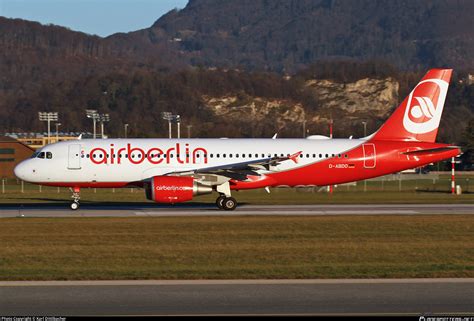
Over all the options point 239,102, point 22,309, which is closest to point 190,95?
point 239,102

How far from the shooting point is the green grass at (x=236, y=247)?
2212 cm

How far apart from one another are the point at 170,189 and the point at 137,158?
3350 mm

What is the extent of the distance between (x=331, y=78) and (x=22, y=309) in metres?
151

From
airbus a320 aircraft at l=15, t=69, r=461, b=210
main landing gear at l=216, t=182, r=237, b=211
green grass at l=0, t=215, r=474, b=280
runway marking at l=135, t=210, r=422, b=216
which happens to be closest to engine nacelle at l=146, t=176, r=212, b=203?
airbus a320 aircraft at l=15, t=69, r=461, b=210

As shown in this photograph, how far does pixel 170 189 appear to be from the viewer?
3938 centimetres

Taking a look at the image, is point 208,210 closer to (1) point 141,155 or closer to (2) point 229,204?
(2) point 229,204

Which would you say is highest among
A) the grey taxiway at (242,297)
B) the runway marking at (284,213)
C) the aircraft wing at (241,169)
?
the aircraft wing at (241,169)

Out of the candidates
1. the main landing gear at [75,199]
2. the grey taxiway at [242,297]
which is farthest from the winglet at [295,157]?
the grey taxiway at [242,297]

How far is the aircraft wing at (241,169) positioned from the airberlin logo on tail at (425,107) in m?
6.51

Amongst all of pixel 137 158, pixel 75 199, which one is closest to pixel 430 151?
pixel 137 158

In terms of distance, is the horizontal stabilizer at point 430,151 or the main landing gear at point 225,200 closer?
the main landing gear at point 225,200

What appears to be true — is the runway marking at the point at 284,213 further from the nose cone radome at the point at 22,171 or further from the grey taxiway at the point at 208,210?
the nose cone radome at the point at 22,171

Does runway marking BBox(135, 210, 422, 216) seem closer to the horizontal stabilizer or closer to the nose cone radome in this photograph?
the horizontal stabilizer

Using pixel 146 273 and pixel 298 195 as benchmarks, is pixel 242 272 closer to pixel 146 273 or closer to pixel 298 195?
pixel 146 273
